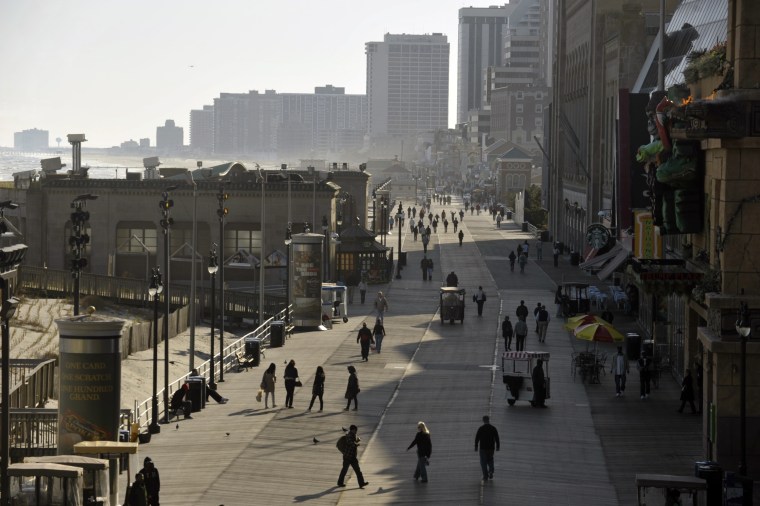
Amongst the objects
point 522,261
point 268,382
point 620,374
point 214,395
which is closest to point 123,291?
point 522,261

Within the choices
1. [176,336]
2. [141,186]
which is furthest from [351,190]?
[176,336]

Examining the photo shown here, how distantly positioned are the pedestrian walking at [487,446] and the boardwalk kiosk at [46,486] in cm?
766

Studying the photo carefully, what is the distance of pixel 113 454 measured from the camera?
86.7 ft

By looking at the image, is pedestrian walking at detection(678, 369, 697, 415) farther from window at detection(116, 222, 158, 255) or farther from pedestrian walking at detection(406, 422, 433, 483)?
window at detection(116, 222, 158, 255)

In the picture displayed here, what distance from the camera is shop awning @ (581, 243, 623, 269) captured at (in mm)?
55156

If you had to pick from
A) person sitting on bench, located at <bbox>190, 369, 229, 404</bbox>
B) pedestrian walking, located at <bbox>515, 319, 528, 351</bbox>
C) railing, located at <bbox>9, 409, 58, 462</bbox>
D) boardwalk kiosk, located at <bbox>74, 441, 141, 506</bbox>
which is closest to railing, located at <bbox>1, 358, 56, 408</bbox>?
railing, located at <bbox>9, 409, 58, 462</bbox>

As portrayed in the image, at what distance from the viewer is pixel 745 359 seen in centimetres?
2806

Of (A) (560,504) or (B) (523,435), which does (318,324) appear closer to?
(B) (523,435)

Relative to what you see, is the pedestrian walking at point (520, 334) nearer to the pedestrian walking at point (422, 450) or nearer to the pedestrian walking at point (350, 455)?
the pedestrian walking at point (422, 450)

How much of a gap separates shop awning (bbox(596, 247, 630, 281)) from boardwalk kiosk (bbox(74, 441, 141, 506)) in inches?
1054

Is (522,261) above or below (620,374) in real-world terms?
above

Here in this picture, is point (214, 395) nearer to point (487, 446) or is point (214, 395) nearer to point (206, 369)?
point (206, 369)

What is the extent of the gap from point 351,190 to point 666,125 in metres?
70.6

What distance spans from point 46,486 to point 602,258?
35.6m
